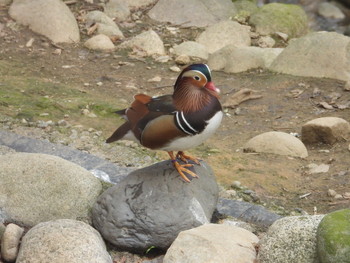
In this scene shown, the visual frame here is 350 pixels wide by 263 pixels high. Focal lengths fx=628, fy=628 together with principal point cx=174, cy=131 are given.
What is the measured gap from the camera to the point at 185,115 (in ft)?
12.0

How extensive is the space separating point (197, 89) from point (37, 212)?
4.70 feet

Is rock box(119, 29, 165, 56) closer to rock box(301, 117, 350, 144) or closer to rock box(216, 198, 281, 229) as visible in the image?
rock box(301, 117, 350, 144)

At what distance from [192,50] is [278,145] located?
3587 mm

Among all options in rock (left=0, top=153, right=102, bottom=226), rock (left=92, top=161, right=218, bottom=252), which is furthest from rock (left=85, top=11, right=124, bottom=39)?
rock (left=92, top=161, right=218, bottom=252)

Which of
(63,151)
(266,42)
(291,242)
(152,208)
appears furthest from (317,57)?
(291,242)

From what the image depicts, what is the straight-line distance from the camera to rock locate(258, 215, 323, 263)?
139 inches

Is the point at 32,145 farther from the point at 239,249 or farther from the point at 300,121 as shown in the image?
the point at 300,121

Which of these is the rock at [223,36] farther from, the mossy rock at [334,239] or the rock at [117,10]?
the mossy rock at [334,239]

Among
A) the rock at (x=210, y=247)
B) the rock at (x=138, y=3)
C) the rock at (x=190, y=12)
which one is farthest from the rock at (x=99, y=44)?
the rock at (x=210, y=247)

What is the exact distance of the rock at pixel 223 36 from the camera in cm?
982

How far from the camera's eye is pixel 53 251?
3.62 m

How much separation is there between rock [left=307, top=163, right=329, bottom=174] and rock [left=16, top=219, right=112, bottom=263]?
2.63 m

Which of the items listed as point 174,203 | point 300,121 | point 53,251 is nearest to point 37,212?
point 53,251

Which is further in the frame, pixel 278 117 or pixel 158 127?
pixel 278 117
